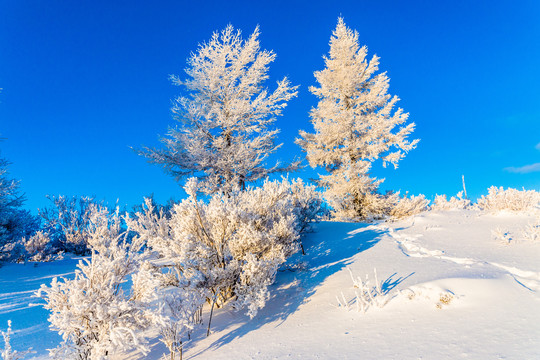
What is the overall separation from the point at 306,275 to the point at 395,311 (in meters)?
2.01

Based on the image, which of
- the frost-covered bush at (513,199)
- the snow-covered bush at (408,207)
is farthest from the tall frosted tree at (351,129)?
the frost-covered bush at (513,199)

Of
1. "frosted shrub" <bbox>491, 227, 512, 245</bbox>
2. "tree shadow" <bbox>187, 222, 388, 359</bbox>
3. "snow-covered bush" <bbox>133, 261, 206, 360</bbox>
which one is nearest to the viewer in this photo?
"snow-covered bush" <bbox>133, 261, 206, 360</bbox>

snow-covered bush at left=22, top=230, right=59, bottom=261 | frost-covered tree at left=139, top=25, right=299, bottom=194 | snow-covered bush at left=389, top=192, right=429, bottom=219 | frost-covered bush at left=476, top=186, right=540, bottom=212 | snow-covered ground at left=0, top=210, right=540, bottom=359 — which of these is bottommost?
snow-covered ground at left=0, top=210, right=540, bottom=359

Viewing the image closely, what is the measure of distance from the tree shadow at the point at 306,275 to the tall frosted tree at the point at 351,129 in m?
3.86

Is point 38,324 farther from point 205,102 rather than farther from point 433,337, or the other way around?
point 205,102

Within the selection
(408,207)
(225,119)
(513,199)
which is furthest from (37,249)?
(513,199)

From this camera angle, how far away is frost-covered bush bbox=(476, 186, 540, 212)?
784 cm

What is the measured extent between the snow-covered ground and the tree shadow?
20mm

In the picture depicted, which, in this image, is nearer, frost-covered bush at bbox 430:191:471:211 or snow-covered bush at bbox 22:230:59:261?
snow-covered bush at bbox 22:230:59:261

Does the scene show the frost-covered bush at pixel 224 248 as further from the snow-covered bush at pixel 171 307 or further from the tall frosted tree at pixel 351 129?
the tall frosted tree at pixel 351 129

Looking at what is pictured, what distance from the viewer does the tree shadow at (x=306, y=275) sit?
343 cm

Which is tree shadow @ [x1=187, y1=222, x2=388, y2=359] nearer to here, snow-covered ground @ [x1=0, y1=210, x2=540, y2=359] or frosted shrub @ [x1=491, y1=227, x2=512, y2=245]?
snow-covered ground @ [x1=0, y1=210, x2=540, y2=359]

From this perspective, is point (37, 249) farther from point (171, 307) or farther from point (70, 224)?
point (171, 307)

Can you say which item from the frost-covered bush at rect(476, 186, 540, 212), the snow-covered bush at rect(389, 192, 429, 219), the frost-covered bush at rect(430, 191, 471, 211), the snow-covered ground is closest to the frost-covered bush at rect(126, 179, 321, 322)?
the snow-covered ground
